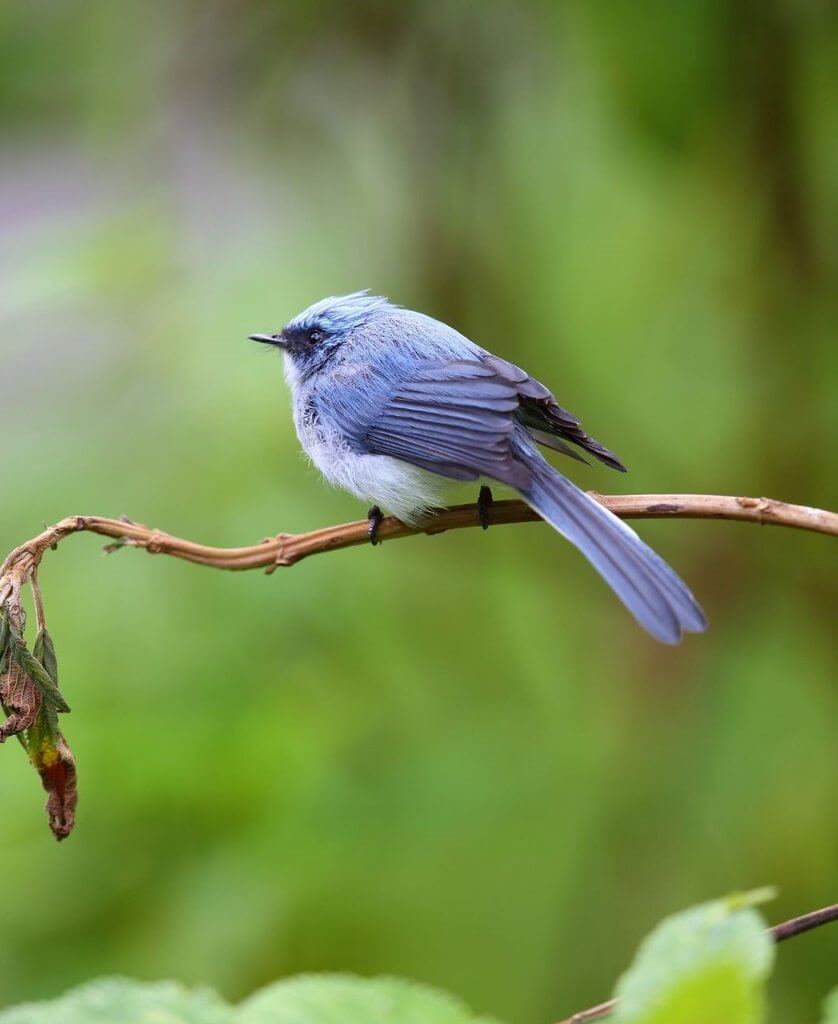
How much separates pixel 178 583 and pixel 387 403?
1.14m

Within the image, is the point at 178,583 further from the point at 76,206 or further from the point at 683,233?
the point at 683,233

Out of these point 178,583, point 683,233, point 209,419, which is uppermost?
point 683,233

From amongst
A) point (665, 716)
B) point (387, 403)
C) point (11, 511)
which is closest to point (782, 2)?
point (387, 403)

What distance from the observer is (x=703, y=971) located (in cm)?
77

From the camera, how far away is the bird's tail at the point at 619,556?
1942 millimetres

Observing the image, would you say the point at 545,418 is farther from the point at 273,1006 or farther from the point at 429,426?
the point at 273,1006

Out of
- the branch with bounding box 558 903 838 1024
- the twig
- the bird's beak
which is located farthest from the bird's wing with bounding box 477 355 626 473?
the branch with bounding box 558 903 838 1024

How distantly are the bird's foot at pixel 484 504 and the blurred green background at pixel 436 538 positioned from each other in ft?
3.36

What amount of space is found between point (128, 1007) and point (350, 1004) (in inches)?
7.9

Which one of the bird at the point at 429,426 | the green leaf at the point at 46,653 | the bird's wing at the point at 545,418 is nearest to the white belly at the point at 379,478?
the bird at the point at 429,426

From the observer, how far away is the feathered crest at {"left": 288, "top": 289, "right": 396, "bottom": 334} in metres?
3.57

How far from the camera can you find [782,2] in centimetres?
352

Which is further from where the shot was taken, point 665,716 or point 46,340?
point 46,340

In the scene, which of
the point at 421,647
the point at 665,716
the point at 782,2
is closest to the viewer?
the point at 782,2
